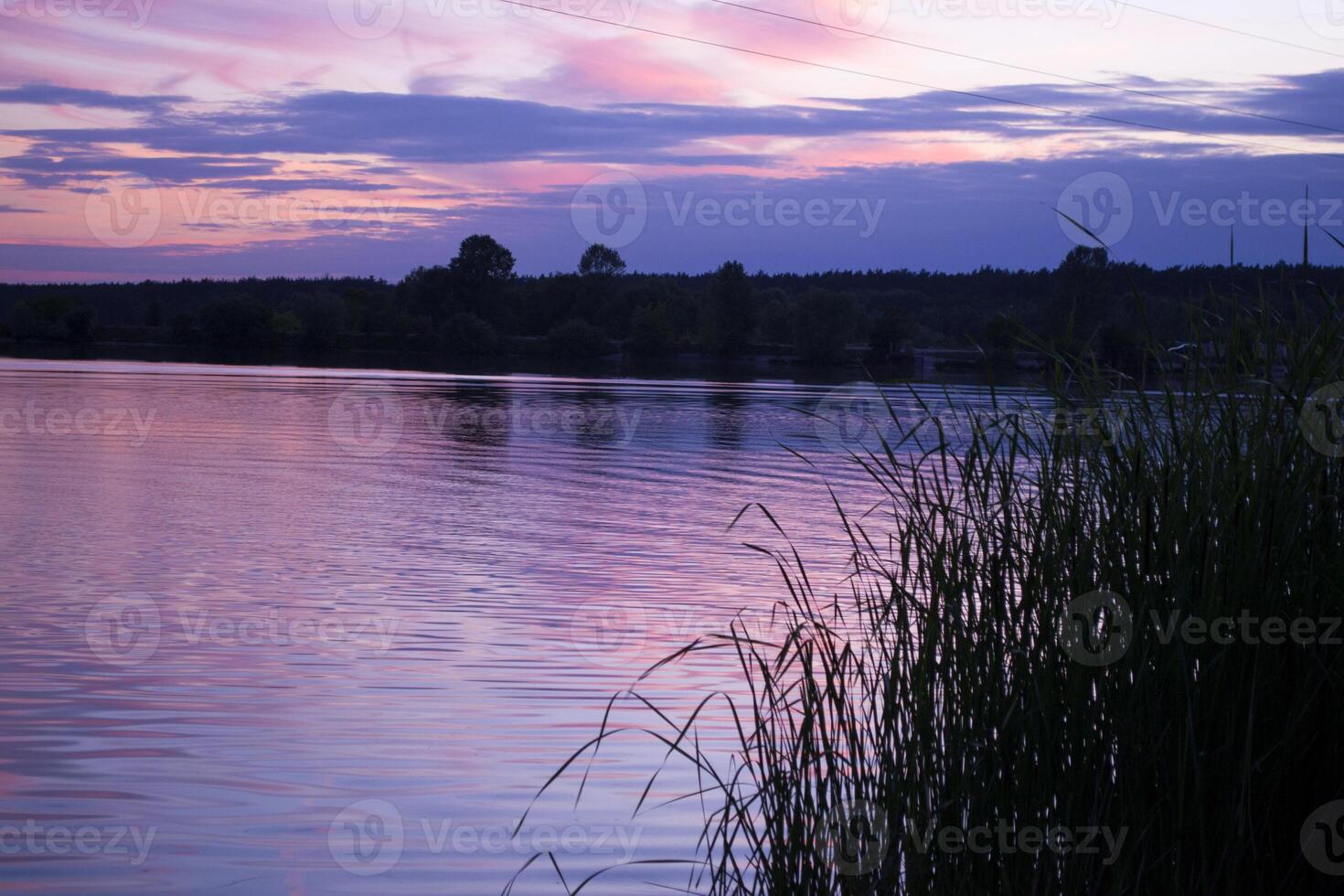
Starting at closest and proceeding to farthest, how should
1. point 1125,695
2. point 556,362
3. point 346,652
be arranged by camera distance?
point 1125,695 < point 346,652 < point 556,362

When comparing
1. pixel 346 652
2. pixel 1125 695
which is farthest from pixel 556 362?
pixel 1125 695

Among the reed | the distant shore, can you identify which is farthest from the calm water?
the distant shore

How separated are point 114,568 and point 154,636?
285 centimetres

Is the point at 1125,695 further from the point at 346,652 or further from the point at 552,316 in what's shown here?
the point at 552,316

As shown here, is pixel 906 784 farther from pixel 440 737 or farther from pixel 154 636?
pixel 154 636

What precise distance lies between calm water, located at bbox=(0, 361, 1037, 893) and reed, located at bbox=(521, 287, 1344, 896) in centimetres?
204

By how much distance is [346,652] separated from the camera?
8.97 meters

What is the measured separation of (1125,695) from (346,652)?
6441 millimetres

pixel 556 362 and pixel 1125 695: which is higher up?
pixel 556 362

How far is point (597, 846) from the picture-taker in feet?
19.1

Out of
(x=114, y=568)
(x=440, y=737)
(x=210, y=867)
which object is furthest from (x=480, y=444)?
(x=210, y=867)

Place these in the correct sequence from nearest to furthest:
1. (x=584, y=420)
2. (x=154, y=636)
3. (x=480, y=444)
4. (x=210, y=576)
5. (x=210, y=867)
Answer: (x=210, y=867)
(x=154, y=636)
(x=210, y=576)
(x=480, y=444)
(x=584, y=420)

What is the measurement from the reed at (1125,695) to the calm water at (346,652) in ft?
6.70

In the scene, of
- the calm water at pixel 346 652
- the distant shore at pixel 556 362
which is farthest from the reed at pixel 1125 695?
the distant shore at pixel 556 362
